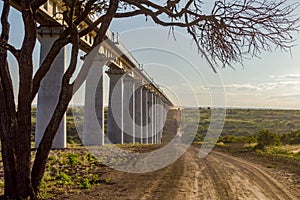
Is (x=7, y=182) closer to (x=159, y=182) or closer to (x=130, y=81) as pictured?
(x=159, y=182)

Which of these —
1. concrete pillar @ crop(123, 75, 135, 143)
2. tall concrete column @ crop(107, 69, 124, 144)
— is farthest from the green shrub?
concrete pillar @ crop(123, 75, 135, 143)

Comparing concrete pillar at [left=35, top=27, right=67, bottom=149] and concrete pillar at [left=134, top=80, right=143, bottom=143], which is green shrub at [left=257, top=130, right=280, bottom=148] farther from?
concrete pillar at [left=134, top=80, right=143, bottom=143]

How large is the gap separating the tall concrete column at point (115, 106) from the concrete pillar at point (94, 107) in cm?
803

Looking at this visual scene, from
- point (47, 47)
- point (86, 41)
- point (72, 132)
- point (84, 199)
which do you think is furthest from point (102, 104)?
point (72, 132)

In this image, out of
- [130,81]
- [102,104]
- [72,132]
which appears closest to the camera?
[102,104]

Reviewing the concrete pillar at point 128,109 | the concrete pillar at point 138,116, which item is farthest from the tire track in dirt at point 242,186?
the concrete pillar at point 138,116

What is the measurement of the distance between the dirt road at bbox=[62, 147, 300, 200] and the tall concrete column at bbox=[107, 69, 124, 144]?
27.2 meters

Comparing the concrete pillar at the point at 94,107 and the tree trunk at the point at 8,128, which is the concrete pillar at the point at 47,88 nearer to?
the concrete pillar at the point at 94,107

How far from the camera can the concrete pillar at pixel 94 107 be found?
32.4 meters

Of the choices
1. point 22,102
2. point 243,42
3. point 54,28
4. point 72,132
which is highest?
point 54,28

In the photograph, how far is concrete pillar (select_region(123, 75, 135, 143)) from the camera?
48438 mm

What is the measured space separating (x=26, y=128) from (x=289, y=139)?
126ft

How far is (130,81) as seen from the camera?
166ft

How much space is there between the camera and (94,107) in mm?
33000
